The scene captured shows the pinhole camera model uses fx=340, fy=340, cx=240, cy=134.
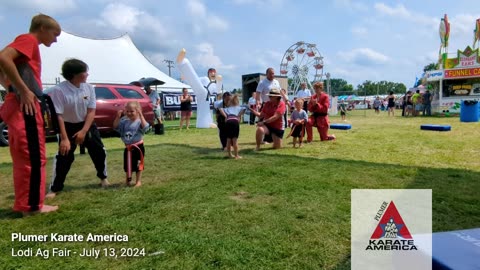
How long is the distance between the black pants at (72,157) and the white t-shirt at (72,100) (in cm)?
10

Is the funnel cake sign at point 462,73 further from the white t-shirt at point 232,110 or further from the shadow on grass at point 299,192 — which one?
the white t-shirt at point 232,110

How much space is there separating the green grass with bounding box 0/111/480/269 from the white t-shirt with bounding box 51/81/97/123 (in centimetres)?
86

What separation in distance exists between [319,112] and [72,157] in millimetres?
5996

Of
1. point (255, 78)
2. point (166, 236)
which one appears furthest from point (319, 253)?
point (255, 78)

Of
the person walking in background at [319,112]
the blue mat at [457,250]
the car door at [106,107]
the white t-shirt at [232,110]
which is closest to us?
the blue mat at [457,250]

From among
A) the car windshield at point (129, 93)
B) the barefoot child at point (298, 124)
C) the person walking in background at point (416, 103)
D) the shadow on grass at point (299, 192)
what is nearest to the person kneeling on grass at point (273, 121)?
the barefoot child at point (298, 124)

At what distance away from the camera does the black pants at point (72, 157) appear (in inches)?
146

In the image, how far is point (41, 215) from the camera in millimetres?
2982

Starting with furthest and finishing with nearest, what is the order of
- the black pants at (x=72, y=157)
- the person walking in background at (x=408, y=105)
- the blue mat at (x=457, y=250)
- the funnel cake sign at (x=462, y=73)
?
the person walking in background at (x=408, y=105) < the funnel cake sign at (x=462, y=73) < the black pants at (x=72, y=157) < the blue mat at (x=457, y=250)

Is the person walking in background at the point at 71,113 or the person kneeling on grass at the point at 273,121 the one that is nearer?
the person walking in background at the point at 71,113

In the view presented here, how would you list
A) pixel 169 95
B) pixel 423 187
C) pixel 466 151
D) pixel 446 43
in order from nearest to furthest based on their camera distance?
1. pixel 423 187
2. pixel 466 151
3. pixel 169 95
4. pixel 446 43

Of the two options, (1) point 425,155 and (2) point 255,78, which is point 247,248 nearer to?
(1) point 425,155

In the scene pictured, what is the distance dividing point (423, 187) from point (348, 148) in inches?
124

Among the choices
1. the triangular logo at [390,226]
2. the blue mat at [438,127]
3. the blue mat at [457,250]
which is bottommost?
the triangular logo at [390,226]
